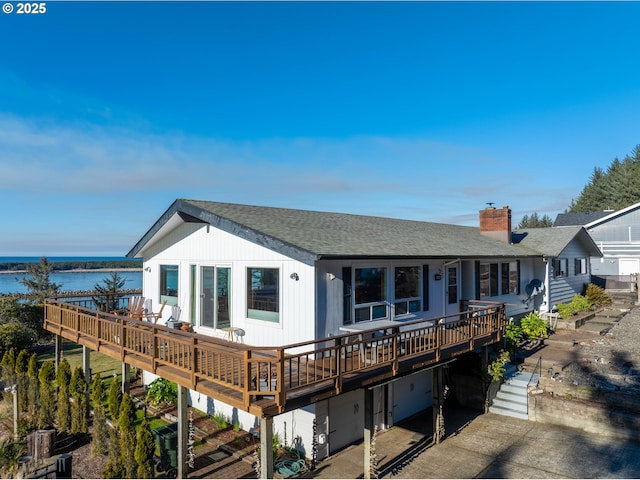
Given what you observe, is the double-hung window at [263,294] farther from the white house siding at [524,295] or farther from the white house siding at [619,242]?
the white house siding at [619,242]

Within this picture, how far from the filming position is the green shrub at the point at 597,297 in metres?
21.7

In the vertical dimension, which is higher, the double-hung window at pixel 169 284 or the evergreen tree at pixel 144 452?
the double-hung window at pixel 169 284

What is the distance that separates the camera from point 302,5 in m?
14.9

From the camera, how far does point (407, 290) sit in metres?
10.8

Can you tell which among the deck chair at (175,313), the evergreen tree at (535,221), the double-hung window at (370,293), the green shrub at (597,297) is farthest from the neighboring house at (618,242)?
the evergreen tree at (535,221)

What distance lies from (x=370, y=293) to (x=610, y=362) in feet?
29.4

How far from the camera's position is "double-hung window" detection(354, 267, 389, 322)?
942 cm

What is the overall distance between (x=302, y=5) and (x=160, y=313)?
12.4 m

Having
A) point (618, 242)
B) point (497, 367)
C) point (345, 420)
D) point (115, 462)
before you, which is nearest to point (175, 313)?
point (115, 462)

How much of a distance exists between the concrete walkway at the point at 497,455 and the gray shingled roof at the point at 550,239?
997cm

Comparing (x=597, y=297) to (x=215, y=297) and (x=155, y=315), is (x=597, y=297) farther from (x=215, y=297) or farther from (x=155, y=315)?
(x=155, y=315)

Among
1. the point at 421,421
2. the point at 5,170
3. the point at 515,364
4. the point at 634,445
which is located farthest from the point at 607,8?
the point at 5,170

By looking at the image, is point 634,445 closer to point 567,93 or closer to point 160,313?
point 160,313

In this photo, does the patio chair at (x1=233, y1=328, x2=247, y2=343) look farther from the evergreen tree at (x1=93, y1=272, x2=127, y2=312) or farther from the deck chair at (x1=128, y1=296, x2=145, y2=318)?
the evergreen tree at (x1=93, y1=272, x2=127, y2=312)
